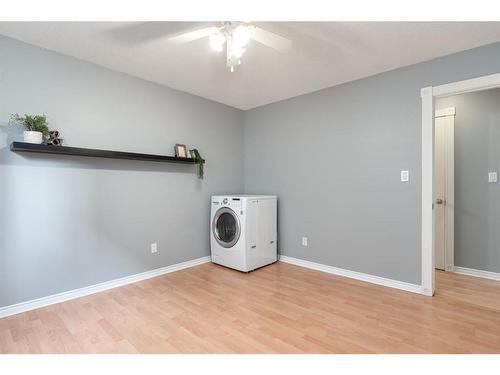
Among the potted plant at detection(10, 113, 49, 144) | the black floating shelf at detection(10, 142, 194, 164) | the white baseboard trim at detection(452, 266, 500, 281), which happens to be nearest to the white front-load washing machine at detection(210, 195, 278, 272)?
the black floating shelf at detection(10, 142, 194, 164)

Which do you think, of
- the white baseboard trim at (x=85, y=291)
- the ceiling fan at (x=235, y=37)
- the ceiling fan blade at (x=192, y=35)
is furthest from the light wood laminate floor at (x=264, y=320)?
the ceiling fan blade at (x=192, y=35)

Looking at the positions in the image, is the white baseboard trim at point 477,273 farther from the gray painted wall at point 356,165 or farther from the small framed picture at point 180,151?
the small framed picture at point 180,151

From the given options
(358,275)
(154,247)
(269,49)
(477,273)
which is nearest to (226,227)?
(154,247)

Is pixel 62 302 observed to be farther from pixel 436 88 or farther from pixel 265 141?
pixel 436 88

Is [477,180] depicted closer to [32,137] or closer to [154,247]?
[154,247]

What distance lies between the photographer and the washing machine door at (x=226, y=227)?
3093 millimetres

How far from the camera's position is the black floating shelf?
6.37 ft

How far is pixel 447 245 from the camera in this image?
307cm

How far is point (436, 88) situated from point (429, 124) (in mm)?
324

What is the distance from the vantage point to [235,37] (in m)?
1.75

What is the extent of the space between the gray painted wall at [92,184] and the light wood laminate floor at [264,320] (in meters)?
0.34

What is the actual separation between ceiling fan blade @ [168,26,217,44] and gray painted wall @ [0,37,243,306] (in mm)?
968

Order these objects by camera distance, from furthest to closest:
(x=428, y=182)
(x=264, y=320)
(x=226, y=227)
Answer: (x=226, y=227) → (x=428, y=182) → (x=264, y=320)

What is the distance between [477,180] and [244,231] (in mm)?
2705
